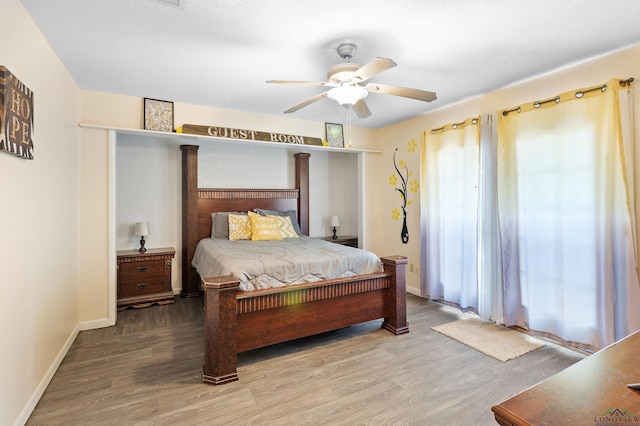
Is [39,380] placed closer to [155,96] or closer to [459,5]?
[155,96]

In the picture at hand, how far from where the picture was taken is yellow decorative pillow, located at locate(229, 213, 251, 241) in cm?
405

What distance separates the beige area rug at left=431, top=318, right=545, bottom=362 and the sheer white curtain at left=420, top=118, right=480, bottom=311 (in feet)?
0.99

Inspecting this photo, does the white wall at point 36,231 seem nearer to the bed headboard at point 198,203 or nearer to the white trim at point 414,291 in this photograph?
the bed headboard at point 198,203

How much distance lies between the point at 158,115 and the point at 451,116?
134 inches

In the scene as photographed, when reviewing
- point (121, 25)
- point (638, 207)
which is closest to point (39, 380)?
point (121, 25)

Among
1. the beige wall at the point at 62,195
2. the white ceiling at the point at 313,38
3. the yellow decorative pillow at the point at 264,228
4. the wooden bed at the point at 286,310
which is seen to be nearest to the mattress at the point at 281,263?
the wooden bed at the point at 286,310

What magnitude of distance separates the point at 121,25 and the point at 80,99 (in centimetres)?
159

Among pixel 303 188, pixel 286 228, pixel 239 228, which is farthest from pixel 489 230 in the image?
pixel 239 228

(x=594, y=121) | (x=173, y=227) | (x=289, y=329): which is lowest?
(x=289, y=329)

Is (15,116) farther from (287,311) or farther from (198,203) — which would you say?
(198,203)

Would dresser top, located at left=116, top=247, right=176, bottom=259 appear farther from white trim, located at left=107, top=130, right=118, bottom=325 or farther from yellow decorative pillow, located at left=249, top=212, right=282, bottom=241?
yellow decorative pillow, located at left=249, top=212, right=282, bottom=241

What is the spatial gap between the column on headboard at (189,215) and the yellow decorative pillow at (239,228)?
0.53 m

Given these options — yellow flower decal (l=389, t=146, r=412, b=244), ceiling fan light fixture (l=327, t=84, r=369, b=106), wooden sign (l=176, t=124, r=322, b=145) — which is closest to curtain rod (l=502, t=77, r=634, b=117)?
→ yellow flower decal (l=389, t=146, r=412, b=244)

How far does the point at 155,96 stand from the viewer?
347 cm
